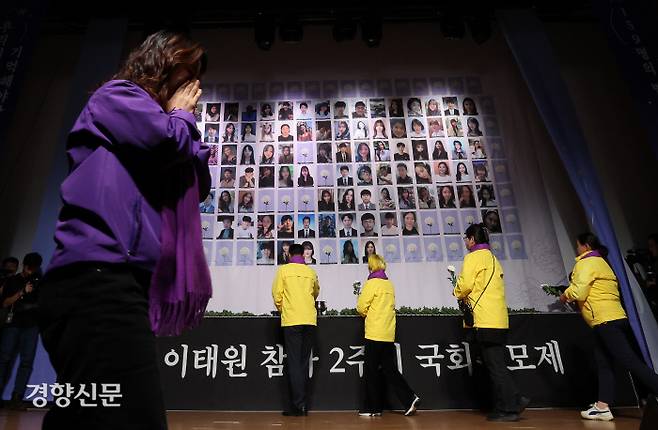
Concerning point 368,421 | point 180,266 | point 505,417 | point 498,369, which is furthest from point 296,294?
point 180,266

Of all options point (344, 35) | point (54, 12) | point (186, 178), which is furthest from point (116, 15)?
point (186, 178)

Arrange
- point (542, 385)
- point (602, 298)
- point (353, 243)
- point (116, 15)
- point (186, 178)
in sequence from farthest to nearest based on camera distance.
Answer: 1. point (116, 15)
2. point (353, 243)
3. point (542, 385)
4. point (602, 298)
5. point (186, 178)

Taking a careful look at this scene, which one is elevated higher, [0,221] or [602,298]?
[0,221]

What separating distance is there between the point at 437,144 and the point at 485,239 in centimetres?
321

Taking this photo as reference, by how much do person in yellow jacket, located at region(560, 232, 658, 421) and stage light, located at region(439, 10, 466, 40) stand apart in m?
3.96

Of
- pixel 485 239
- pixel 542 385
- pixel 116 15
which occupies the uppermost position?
pixel 116 15

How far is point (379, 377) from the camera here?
427 cm

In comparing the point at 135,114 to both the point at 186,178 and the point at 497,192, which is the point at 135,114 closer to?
the point at 186,178

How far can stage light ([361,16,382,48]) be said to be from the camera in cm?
677

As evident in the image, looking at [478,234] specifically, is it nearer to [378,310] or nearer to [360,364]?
[378,310]

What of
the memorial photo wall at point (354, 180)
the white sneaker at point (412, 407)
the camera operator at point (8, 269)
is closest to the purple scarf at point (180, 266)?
the white sneaker at point (412, 407)

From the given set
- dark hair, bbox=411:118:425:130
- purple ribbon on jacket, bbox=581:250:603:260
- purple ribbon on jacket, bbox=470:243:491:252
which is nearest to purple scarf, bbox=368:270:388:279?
purple ribbon on jacket, bbox=470:243:491:252

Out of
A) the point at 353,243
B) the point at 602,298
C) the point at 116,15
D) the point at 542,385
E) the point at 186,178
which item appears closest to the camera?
the point at 186,178

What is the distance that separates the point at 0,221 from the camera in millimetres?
6684
